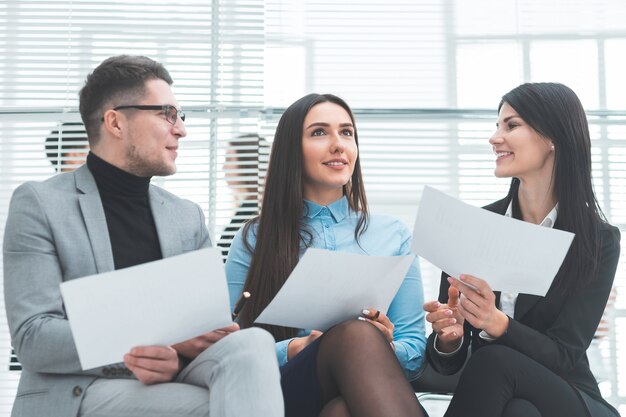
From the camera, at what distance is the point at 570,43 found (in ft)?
10.9

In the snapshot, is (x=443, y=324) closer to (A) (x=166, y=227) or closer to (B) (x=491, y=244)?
(B) (x=491, y=244)

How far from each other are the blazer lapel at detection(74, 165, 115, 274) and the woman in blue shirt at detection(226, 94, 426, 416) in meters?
0.52

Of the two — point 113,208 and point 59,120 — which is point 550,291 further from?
point 59,120

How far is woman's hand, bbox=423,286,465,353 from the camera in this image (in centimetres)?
207

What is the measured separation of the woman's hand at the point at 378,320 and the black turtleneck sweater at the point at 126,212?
596mm

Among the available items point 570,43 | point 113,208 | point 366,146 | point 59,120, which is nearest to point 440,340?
point 113,208

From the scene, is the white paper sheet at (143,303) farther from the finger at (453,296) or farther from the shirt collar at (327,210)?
the shirt collar at (327,210)

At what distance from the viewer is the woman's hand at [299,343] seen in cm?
212

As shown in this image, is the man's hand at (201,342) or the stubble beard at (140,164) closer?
the man's hand at (201,342)

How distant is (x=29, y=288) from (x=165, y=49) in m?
1.73

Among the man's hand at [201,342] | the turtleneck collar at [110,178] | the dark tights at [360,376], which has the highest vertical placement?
the turtleneck collar at [110,178]

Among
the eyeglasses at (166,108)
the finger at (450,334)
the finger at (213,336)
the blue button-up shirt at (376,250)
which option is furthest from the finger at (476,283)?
the eyeglasses at (166,108)

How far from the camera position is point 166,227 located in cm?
212

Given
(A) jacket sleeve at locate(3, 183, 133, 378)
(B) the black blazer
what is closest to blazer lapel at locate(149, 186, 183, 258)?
(A) jacket sleeve at locate(3, 183, 133, 378)
